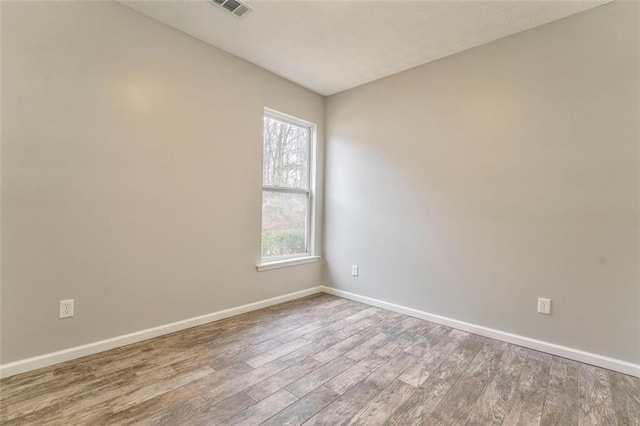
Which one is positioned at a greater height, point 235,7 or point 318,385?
point 235,7

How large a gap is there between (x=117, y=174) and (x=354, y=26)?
2164mm

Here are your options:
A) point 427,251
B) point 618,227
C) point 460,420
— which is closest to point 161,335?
point 460,420

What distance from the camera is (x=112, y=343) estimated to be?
2.19 meters

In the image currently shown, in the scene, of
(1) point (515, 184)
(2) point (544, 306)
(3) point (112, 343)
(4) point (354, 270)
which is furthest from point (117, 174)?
(2) point (544, 306)

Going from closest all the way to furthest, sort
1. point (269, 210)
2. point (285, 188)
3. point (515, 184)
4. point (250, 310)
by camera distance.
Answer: point (515, 184) → point (250, 310) → point (269, 210) → point (285, 188)

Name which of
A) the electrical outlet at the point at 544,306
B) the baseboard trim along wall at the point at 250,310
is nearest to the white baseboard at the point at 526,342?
the baseboard trim along wall at the point at 250,310

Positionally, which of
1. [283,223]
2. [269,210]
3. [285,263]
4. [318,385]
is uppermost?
[269,210]

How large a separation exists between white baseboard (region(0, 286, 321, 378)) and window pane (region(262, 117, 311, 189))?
53.8 inches

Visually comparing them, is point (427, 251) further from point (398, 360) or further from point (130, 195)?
point (130, 195)

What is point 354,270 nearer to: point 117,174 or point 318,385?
point 318,385

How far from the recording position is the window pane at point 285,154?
3295 millimetres

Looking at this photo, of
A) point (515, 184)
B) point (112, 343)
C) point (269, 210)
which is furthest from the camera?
point (269, 210)

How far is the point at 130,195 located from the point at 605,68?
3577mm

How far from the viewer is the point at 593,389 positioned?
5.99ft
